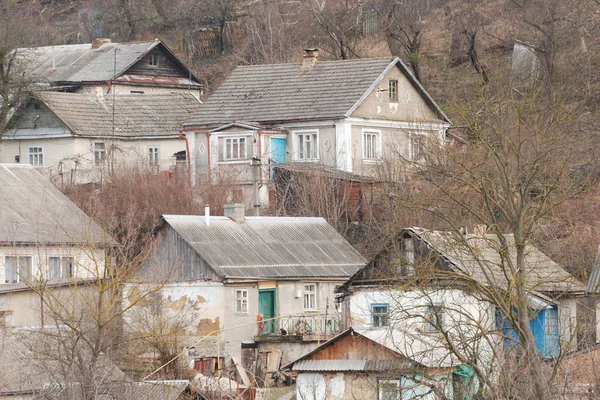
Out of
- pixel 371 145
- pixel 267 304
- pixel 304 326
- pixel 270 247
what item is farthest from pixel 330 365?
pixel 371 145

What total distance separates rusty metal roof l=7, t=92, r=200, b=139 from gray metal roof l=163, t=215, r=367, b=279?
13.3 meters

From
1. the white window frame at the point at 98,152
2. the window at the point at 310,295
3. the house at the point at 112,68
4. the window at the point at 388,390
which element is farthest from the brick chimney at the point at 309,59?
the window at the point at 388,390

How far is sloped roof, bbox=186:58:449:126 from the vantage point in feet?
131

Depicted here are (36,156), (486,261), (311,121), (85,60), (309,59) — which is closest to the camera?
(486,261)

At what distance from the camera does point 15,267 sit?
30625 mm

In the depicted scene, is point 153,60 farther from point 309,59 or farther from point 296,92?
point 296,92

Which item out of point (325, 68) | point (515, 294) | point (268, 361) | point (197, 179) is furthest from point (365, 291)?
point (325, 68)

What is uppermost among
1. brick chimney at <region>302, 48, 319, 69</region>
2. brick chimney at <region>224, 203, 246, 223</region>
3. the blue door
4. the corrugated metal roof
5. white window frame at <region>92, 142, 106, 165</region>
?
brick chimney at <region>302, 48, 319, 69</region>

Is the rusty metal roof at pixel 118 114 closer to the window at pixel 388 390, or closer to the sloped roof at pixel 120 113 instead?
the sloped roof at pixel 120 113

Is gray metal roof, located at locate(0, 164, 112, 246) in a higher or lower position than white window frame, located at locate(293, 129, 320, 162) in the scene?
lower

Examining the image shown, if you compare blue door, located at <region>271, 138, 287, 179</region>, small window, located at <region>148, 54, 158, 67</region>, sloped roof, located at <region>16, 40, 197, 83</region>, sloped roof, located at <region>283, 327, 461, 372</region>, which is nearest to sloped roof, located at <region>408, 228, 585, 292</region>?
sloped roof, located at <region>283, 327, 461, 372</region>

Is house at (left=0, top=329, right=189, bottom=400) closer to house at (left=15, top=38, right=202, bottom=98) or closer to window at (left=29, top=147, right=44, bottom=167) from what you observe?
window at (left=29, top=147, right=44, bottom=167)

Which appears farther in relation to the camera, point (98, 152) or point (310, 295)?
point (98, 152)

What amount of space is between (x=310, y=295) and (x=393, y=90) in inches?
462
